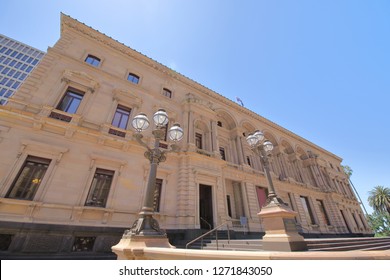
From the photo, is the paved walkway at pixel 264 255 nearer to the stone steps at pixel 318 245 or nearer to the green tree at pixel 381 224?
the stone steps at pixel 318 245

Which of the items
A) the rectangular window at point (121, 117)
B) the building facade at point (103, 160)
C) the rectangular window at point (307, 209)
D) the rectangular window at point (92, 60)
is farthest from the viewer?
the rectangular window at point (307, 209)

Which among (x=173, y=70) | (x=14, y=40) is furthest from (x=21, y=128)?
(x=14, y=40)

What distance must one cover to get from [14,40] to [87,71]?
70.7 metres

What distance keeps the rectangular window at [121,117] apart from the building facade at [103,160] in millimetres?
71

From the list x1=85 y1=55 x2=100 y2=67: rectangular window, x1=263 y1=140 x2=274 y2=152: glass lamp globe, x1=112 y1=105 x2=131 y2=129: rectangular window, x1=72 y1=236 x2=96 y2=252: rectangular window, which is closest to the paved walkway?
x1=263 y1=140 x2=274 y2=152: glass lamp globe

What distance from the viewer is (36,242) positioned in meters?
6.76

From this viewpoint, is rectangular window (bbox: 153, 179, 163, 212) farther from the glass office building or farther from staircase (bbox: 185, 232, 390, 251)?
the glass office building

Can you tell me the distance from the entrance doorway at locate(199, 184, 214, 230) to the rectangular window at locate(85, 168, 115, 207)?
247 inches

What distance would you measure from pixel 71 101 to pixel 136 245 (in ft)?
35.6

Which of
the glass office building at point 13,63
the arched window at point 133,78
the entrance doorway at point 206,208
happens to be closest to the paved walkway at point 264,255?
the entrance doorway at point 206,208

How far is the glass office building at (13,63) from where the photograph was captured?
45.3 m

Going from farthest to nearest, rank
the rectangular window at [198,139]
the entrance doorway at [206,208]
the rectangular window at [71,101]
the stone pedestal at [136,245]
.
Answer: the rectangular window at [198,139], the entrance doorway at [206,208], the rectangular window at [71,101], the stone pedestal at [136,245]

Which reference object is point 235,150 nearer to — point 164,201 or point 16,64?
point 164,201

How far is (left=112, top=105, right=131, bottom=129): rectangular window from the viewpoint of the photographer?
11.6 metres
